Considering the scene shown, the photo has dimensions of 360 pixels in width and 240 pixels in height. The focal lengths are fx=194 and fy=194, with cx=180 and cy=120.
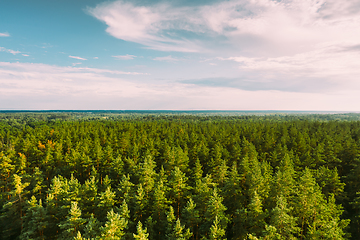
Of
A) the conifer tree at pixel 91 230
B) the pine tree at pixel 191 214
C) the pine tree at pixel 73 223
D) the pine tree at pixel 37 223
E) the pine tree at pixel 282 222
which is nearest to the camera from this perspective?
the pine tree at pixel 282 222

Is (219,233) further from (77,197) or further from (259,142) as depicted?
(259,142)

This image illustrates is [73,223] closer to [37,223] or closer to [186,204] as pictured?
[37,223]

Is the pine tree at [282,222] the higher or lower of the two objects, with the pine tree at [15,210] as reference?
higher

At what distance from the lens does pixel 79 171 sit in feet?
156

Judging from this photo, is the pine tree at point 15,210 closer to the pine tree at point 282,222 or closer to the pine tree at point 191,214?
the pine tree at point 191,214

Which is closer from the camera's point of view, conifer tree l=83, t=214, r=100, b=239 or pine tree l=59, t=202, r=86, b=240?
conifer tree l=83, t=214, r=100, b=239

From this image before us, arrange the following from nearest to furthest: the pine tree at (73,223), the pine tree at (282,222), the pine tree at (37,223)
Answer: the pine tree at (282,222) < the pine tree at (73,223) < the pine tree at (37,223)

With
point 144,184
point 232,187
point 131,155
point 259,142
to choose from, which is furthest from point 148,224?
point 259,142

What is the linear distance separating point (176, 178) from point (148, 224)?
7.90 metres

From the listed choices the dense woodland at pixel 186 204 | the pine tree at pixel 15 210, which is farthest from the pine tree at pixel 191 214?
the pine tree at pixel 15 210

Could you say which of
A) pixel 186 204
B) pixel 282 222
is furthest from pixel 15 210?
pixel 282 222

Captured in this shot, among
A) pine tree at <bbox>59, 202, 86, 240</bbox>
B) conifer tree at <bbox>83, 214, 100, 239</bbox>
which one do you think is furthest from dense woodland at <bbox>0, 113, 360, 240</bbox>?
pine tree at <bbox>59, 202, 86, 240</bbox>

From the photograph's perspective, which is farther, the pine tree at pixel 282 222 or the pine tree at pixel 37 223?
the pine tree at pixel 37 223

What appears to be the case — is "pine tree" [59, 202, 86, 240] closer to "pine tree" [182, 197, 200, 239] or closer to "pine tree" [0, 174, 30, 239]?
"pine tree" [0, 174, 30, 239]
